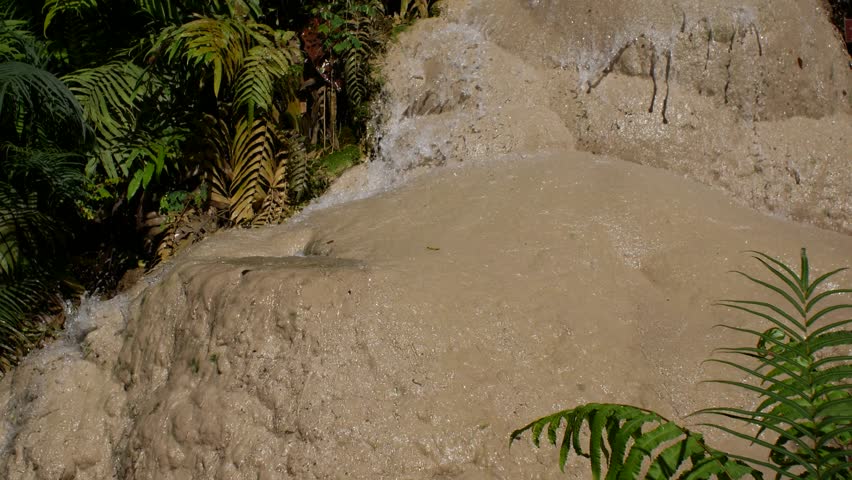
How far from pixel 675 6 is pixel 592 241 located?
7.18 ft

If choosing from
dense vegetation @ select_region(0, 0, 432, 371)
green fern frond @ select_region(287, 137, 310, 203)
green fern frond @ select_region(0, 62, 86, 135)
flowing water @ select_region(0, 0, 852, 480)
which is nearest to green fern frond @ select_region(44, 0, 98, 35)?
dense vegetation @ select_region(0, 0, 432, 371)

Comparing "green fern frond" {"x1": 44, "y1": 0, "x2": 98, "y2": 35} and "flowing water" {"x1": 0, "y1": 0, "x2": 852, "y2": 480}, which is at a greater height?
"green fern frond" {"x1": 44, "y1": 0, "x2": 98, "y2": 35}

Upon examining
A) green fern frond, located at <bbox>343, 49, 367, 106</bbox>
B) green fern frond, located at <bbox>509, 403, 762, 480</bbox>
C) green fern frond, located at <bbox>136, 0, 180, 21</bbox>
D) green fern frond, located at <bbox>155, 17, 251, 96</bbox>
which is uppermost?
green fern frond, located at <bbox>136, 0, 180, 21</bbox>

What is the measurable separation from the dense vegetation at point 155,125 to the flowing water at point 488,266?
16.4 inches

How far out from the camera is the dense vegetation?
4.82 metres

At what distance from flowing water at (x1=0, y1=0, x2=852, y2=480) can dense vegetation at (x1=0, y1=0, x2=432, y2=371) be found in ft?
1.36

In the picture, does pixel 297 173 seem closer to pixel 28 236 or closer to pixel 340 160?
pixel 340 160

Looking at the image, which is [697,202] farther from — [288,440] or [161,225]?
[161,225]

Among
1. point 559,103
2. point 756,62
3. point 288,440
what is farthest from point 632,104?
point 288,440

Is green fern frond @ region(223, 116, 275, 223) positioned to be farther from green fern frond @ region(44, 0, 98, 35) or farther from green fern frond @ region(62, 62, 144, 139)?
green fern frond @ region(44, 0, 98, 35)

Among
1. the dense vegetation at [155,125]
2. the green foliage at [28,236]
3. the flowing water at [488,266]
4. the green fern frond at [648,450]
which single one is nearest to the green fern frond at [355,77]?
the dense vegetation at [155,125]

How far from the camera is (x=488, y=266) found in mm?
3584

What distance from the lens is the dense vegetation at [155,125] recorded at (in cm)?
482

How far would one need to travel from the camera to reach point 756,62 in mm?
5012
